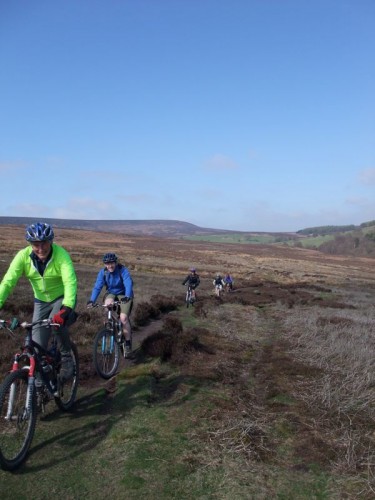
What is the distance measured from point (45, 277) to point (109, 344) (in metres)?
3.22

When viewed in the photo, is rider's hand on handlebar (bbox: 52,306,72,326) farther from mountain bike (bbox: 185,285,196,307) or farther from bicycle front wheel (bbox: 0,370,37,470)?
mountain bike (bbox: 185,285,196,307)

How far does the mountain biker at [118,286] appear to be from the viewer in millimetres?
8727

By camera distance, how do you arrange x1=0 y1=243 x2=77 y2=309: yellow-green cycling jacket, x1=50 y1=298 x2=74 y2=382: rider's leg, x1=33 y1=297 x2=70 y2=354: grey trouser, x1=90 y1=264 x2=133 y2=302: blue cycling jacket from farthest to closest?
x1=90 y1=264 x2=133 y2=302: blue cycling jacket
x1=50 y1=298 x2=74 y2=382: rider's leg
x1=33 y1=297 x2=70 y2=354: grey trouser
x1=0 y1=243 x2=77 y2=309: yellow-green cycling jacket

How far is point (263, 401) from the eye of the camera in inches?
278

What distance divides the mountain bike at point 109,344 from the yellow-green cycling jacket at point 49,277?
7.73 feet

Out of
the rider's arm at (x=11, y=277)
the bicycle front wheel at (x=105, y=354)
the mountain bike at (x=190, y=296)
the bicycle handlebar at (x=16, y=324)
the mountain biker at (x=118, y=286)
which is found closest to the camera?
the bicycle handlebar at (x=16, y=324)

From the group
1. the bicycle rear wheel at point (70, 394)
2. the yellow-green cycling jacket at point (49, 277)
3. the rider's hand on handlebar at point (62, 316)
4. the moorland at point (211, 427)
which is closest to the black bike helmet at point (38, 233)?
the yellow-green cycling jacket at point (49, 277)

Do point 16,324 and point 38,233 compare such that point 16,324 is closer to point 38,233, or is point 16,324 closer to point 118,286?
point 38,233

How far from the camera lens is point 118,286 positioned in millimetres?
9102

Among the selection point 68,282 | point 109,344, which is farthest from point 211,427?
point 109,344

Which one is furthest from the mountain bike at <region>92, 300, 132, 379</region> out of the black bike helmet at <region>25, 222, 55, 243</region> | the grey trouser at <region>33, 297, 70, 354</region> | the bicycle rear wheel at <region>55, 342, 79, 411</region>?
the black bike helmet at <region>25, 222, 55, 243</region>

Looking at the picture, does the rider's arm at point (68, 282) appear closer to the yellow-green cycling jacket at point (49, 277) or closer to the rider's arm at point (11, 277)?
the yellow-green cycling jacket at point (49, 277)

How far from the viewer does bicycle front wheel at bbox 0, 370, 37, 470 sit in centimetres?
464

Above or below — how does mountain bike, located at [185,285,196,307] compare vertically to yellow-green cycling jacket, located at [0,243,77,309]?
below
